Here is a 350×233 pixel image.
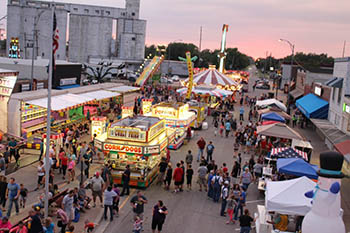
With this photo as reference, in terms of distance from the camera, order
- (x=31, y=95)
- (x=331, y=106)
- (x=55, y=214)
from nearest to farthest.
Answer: (x=55, y=214)
(x=31, y=95)
(x=331, y=106)

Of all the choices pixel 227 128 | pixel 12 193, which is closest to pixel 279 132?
pixel 227 128

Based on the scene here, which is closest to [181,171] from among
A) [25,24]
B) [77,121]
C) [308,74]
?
[77,121]

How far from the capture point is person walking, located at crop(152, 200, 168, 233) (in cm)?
1133

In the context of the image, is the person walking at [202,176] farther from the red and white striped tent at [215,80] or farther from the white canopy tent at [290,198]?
the red and white striped tent at [215,80]

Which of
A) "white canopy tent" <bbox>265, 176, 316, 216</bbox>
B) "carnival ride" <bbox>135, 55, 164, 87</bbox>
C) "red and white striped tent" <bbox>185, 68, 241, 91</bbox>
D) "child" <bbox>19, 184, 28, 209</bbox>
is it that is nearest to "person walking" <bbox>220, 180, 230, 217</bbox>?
"white canopy tent" <bbox>265, 176, 316, 216</bbox>

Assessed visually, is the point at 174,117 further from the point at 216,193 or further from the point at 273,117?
the point at 216,193

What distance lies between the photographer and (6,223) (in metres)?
9.34

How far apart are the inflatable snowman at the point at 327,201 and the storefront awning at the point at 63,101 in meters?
16.6

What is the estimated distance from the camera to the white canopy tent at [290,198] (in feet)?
36.3

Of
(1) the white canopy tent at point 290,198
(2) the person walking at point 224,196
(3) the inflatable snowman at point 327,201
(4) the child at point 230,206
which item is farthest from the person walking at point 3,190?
(3) the inflatable snowman at point 327,201

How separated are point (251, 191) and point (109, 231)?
7.26 meters

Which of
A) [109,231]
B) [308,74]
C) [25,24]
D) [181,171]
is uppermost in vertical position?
[25,24]

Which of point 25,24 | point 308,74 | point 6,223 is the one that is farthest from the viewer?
point 25,24

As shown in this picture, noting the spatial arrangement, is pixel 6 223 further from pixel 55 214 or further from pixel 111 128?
pixel 111 128
